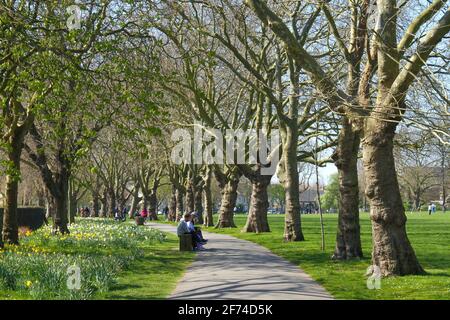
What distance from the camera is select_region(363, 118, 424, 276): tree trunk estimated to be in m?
13.0

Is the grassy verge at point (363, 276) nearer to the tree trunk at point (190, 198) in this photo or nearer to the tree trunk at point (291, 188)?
the tree trunk at point (291, 188)

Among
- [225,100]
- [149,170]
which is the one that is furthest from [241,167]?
[149,170]

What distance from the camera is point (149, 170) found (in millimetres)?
53719

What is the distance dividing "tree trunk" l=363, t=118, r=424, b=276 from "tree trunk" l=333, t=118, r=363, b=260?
3.65 m

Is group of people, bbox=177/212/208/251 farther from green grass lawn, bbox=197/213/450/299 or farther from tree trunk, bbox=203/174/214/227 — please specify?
tree trunk, bbox=203/174/214/227

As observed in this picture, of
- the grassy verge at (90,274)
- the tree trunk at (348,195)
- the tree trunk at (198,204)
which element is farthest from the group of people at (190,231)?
the tree trunk at (198,204)

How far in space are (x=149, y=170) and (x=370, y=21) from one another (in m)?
39.2

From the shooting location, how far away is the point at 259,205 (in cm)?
3181

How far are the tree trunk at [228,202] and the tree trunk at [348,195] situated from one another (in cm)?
1950

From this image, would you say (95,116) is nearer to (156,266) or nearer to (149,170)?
(156,266)

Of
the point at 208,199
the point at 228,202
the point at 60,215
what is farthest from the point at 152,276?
the point at 208,199

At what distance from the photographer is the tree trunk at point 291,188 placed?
2428 cm

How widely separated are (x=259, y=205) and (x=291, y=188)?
292 inches

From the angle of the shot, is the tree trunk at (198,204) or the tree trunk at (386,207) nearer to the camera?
the tree trunk at (386,207)
